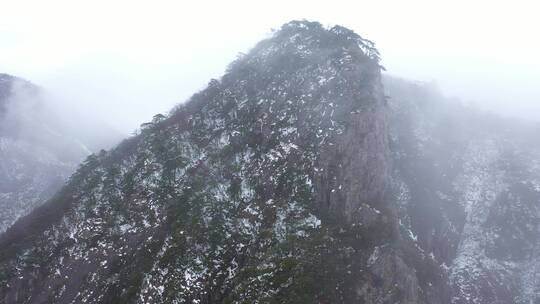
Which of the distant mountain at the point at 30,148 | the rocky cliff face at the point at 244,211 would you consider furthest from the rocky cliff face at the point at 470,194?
the distant mountain at the point at 30,148

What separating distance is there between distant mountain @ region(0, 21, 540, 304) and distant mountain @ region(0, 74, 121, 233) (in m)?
36.6

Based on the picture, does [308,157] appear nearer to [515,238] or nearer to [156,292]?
[156,292]

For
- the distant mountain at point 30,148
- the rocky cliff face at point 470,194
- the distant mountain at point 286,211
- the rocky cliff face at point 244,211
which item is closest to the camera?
the rocky cliff face at point 244,211

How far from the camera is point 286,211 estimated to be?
52781 mm

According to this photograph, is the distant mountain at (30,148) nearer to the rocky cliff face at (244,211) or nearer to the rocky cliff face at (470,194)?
the rocky cliff face at (244,211)

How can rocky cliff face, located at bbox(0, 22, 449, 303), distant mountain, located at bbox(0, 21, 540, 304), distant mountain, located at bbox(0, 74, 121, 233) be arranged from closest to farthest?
1. rocky cliff face, located at bbox(0, 22, 449, 303)
2. distant mountain, located at bbox(0, 21, 540, 304)
3. distant mountain, located at bbox(0, 74, 121, 233)

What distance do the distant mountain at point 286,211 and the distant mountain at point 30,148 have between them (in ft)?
120

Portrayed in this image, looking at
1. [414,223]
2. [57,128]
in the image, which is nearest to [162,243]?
[414,223]

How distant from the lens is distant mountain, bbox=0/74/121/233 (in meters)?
94.9

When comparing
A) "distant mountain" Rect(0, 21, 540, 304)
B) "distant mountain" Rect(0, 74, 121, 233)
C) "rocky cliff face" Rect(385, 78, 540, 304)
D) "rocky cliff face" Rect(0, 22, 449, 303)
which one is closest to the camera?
"rocky cliff face" Rect(0, 22, 449, 303)

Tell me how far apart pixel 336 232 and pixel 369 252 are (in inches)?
160

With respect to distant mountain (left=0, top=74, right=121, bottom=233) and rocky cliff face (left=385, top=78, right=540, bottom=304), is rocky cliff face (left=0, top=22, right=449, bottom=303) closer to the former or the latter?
rocky cliff face (left=385, top=78, right=540, bottom=304)

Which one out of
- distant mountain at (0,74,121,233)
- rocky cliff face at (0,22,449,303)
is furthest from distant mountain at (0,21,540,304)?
distant mountain at (0,74,121,233)

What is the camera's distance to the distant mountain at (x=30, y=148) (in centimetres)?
9494
